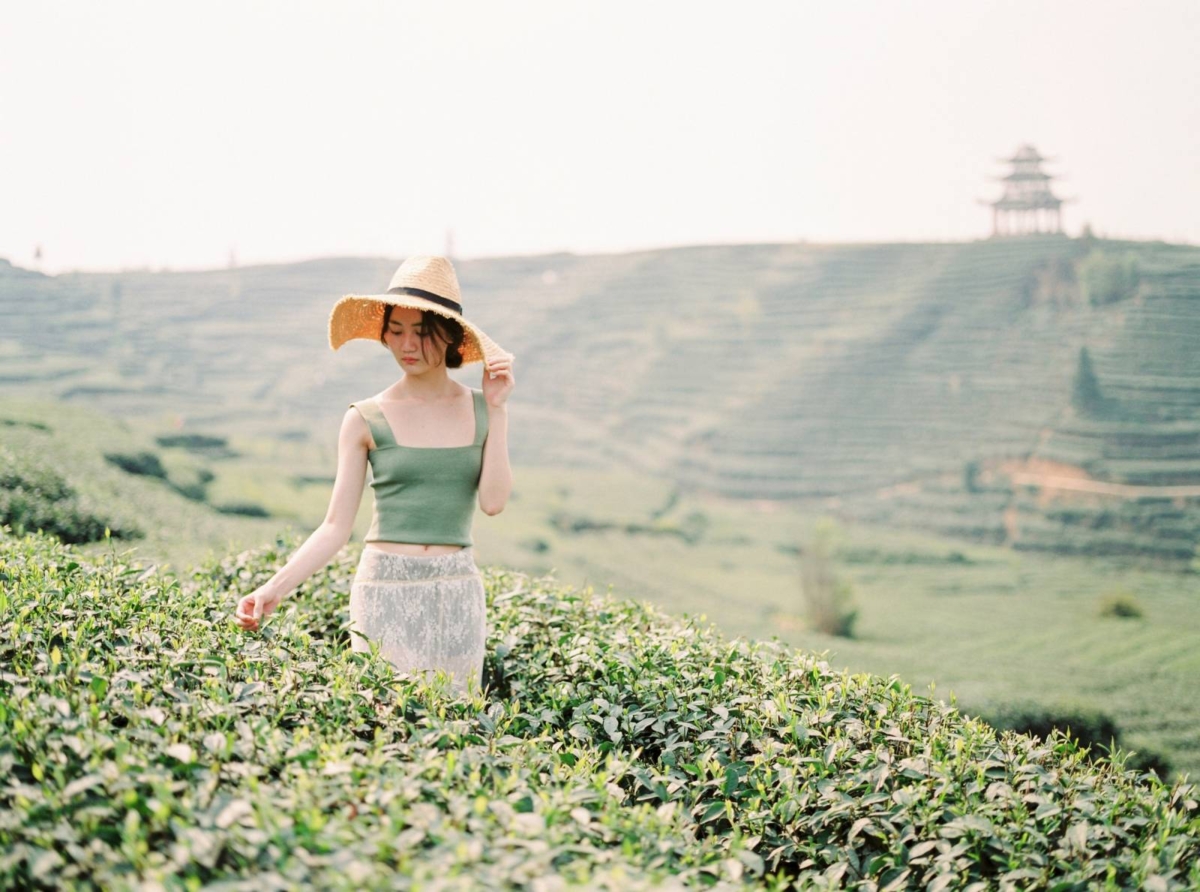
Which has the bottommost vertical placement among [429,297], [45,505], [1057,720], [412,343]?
[1057,720]

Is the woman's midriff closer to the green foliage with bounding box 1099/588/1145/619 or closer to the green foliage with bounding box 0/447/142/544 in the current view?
the green foliage with bounding box 0/447/142/544

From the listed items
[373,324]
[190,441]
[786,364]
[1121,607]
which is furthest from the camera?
[786,364]

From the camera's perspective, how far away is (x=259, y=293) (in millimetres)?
36438

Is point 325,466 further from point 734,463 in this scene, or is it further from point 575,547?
point 734,463

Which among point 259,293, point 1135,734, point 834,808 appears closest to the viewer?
point 834,808

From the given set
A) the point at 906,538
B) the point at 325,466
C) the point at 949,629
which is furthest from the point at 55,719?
the point at 906,538

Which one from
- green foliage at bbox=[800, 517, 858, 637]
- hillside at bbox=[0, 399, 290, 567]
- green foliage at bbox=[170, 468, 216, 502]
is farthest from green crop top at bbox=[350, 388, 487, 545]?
green foliage at bbox=[800, 517, 858, 637]

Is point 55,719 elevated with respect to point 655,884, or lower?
elevated

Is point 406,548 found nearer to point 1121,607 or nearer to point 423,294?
point 423,294

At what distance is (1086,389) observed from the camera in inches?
1040

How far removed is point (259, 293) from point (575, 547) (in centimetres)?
2065

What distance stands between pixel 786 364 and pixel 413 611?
1233 inches

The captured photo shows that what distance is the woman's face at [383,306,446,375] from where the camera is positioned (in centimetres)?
294

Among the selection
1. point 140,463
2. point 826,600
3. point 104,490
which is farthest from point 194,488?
point 826,600
